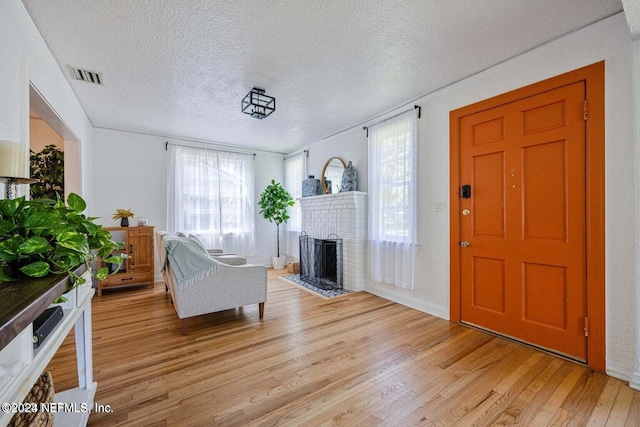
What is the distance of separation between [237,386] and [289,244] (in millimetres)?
4240

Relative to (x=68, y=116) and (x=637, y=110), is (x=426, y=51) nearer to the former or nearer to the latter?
(x=637, y=110)

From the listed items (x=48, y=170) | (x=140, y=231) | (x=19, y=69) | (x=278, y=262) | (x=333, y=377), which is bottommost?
(x=333, y=377)

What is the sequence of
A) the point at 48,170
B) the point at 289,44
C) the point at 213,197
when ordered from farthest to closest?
the point at 213,197 → the point at 48,170 → the point at 289,44

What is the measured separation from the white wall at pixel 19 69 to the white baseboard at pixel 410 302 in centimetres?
363

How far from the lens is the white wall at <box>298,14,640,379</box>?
189 cm

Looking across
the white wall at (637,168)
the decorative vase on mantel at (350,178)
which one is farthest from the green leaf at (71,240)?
the decorative vase on mantel at (350,178)

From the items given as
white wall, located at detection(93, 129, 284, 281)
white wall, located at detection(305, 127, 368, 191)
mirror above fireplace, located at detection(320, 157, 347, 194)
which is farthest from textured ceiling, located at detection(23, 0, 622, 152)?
mirror above fireplace, located at detection(320, 157, 347, 194)

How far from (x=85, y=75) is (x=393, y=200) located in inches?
137

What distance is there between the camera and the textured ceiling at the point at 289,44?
186cm

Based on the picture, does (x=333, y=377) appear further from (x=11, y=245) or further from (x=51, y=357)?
(x=11, y=245)

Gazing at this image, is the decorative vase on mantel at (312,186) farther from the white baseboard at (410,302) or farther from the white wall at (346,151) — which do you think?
the white baseboard at (410,302)

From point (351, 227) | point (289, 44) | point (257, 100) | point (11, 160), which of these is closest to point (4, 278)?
point (11, 160)

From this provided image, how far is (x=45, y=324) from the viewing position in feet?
3.14

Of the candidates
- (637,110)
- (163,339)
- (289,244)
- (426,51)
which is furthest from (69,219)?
(289,244)
